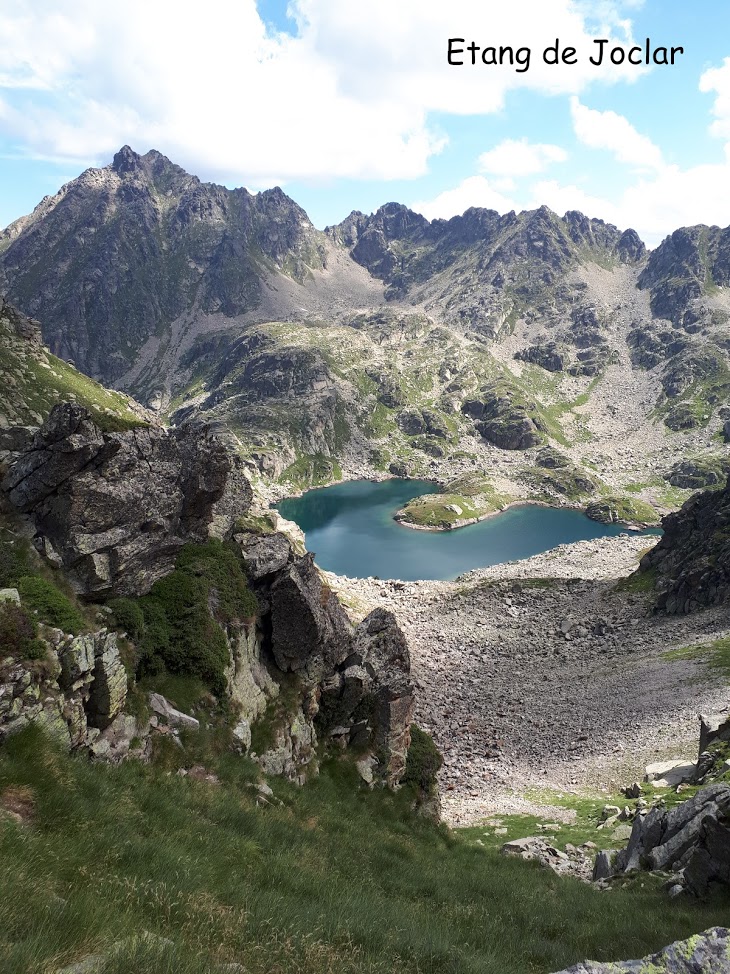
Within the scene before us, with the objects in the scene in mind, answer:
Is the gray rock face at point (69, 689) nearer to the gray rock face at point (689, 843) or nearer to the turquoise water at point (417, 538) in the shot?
the gray rock face at point (689, 843)

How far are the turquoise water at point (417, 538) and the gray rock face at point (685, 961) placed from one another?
11473cm

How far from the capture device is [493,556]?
463 feet

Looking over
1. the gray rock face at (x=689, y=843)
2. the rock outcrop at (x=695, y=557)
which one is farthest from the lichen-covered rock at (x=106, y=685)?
the rock outcrop at (x=695, y=557)

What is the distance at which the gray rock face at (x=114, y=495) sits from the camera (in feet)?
77.9

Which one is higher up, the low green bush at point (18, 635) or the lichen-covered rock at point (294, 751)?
the low green bush at point (18, 635)

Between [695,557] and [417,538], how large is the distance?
86.4 m

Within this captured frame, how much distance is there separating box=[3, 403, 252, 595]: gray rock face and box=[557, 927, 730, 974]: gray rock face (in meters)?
21.7

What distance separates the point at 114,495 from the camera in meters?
26.0

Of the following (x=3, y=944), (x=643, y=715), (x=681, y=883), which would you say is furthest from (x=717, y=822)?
(x=643, y=715)

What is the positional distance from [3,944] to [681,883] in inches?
760

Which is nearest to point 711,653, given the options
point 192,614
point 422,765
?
point 422,765

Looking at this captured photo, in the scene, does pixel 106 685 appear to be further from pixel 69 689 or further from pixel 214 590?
pixel 214 590

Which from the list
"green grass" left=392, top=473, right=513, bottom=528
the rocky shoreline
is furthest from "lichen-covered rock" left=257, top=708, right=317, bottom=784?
"green grass" left=392, top=473, right=513, bottom=528

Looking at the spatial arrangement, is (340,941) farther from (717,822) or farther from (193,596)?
(193,596)
